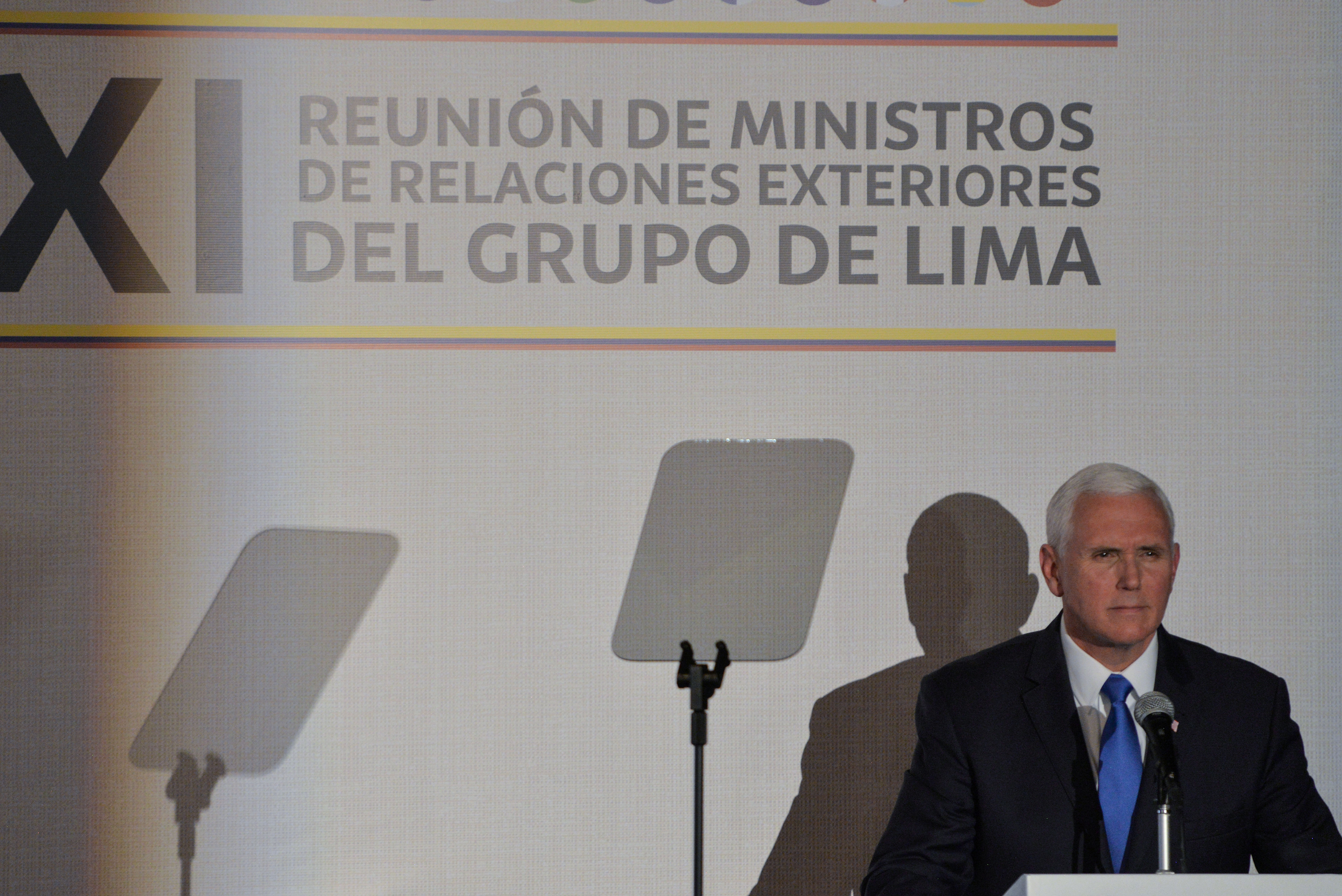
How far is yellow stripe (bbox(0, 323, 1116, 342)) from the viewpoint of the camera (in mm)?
3088

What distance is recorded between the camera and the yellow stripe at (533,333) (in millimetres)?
3088

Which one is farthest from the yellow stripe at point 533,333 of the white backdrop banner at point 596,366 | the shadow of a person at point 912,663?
the shadow of a person at point 912,663

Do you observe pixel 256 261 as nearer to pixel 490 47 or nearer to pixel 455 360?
pixel 455 360

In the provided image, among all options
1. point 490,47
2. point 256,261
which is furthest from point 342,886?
point 490,47

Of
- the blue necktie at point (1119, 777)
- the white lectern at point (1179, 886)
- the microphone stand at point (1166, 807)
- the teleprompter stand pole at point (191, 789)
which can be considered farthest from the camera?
the teleprompter stand pole at point (191, 789)

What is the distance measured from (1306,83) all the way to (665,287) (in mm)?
1504

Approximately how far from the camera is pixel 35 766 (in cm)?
304

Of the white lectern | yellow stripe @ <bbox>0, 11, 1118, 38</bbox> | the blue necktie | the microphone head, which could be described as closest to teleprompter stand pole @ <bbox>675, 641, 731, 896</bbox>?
the blue necktie

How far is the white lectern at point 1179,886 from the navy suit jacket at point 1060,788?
2.03ft

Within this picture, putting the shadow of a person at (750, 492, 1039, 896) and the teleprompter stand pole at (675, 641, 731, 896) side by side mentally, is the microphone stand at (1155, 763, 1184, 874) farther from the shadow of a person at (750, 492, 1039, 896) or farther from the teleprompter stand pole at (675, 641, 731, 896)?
the shadow of a person at (750, 492, 1039, 896)

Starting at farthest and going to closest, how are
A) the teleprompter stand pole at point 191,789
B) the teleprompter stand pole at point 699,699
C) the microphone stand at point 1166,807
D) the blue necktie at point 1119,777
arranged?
the teleprompter stand pole at point 191,789, the teleprompter stand pole at point 699,699, the blue necktie at point 1119,777, the microphone stand at point 1166,807

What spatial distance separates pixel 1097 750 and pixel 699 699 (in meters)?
0.72

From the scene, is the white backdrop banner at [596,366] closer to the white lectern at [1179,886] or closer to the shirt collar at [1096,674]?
the shirt collar at [1096,674]

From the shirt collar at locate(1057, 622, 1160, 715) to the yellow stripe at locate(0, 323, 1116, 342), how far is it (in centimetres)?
86
